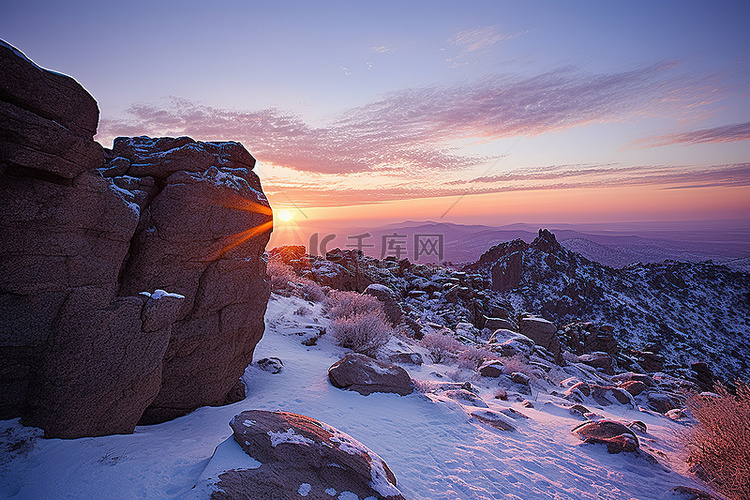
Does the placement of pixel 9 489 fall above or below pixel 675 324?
above

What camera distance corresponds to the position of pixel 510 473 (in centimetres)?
582

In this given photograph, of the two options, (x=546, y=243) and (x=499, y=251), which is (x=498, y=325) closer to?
(x=546, y=243)

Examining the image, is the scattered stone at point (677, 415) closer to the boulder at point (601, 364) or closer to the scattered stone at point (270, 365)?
the boulder at point (601, 364)

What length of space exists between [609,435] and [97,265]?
10.8 m

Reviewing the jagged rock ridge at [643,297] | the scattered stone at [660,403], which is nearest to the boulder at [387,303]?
the scattered stone at [660,403]

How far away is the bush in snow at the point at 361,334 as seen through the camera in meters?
12.4

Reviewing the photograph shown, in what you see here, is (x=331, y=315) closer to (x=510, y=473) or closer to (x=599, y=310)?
(x=510, y=473)

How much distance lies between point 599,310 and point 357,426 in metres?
72.1

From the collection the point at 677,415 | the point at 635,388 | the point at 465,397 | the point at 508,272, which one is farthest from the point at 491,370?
the point at 508,272

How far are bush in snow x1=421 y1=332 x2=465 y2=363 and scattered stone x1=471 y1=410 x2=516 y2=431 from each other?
6.30 m

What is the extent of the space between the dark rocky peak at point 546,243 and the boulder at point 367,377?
7980 centimetres

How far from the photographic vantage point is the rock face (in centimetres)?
407

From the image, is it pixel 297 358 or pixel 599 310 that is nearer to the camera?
pixel 297 358

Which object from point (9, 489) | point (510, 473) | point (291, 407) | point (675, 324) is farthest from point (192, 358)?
point (675, 324)
